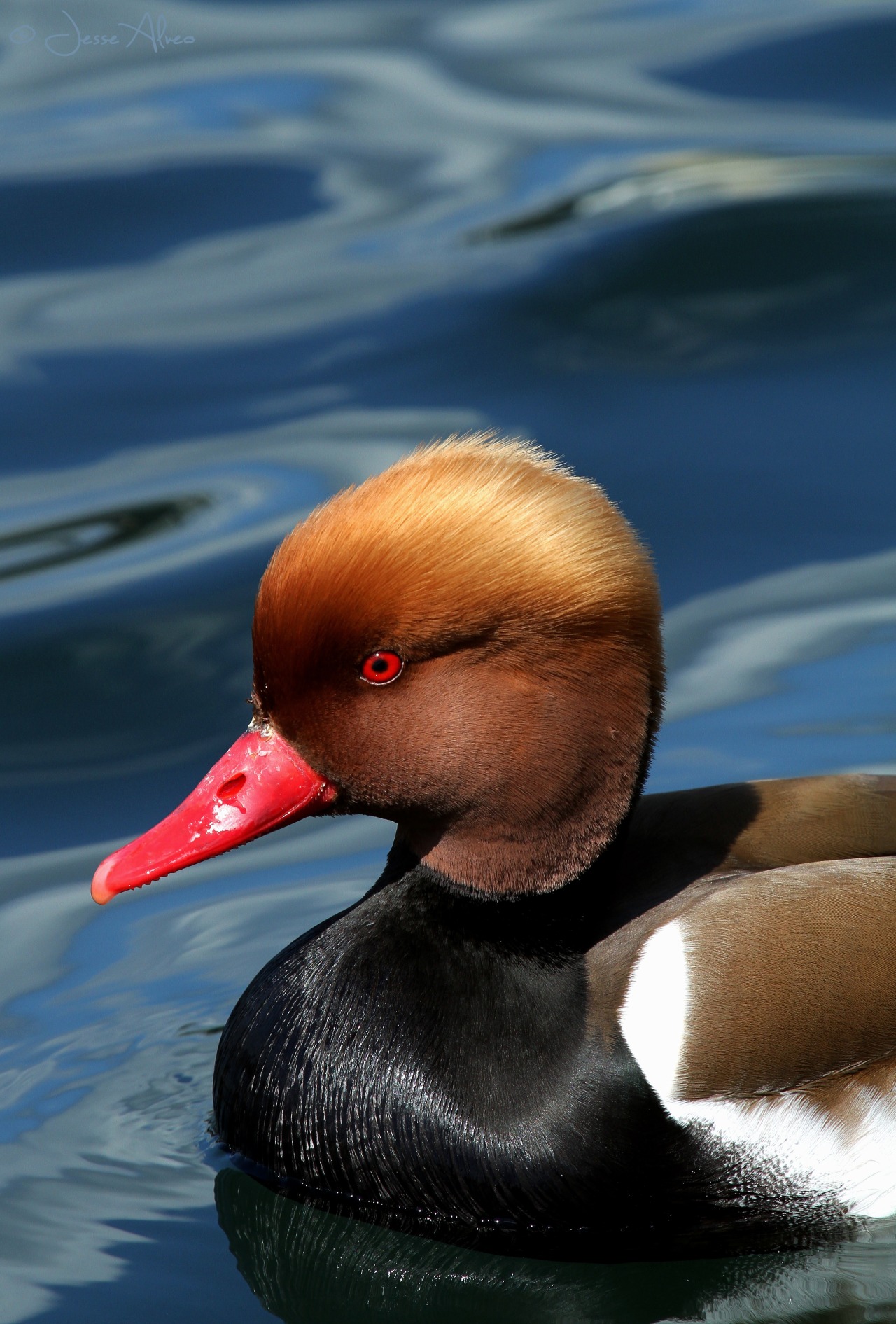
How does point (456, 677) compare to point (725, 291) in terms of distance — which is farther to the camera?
point (725, 291)

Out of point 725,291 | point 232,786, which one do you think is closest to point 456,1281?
point 232,786

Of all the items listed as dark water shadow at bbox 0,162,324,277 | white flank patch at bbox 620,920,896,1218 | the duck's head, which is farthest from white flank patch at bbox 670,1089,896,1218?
dark water shadow at bbox 0,162,324,277

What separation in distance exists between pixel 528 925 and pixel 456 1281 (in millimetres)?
647

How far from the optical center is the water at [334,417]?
344cm

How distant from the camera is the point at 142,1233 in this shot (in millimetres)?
3363

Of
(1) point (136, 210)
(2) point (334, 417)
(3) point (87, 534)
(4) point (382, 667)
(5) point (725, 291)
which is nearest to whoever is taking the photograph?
(4) point (382, 667)

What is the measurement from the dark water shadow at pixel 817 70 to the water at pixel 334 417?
0.02 m

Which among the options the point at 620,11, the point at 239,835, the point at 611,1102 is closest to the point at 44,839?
the point at 239,835

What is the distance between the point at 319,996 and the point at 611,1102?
2.00ft

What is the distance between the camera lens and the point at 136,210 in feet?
25.6

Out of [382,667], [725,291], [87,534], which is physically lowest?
[87,534]

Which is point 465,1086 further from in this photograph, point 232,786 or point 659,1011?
point 232,786

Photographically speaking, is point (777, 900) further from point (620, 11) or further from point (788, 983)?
point (620, 11)

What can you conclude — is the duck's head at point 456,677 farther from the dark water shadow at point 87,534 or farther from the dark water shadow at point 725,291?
the dark water shadow at point 725,291
